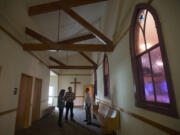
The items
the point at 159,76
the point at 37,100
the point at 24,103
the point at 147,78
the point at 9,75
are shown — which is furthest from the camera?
the point at 37,100

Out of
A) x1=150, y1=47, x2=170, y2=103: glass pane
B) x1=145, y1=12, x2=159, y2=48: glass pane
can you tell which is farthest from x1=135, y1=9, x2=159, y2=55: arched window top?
x1=150, y1=47, x2=170, y2=103: glass pane

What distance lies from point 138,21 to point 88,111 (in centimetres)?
379

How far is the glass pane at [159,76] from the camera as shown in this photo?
1.47 meters

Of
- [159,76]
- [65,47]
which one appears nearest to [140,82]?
[159,76]

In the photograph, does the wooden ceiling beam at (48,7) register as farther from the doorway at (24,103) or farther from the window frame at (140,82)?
the doorway at (24,103)

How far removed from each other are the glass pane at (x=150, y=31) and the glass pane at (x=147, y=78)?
0.22 metres

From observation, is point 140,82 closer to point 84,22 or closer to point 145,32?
point 145,32

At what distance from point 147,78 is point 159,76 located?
340 mm

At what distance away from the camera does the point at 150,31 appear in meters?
1.78

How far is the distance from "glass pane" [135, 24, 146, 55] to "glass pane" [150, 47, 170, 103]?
357 mm

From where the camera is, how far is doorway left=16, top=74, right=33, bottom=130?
407 cm

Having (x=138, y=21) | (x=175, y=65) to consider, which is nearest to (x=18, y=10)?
(x=138, y=21)

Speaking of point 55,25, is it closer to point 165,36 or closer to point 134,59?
point 134,59

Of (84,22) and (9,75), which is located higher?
(84,22)
